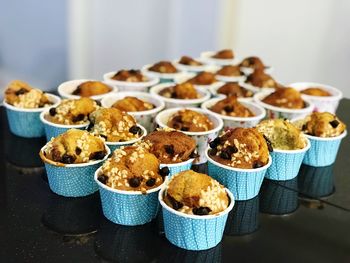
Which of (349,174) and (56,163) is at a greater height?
(56,163)

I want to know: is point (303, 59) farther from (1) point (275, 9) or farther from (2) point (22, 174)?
(2) point (22, 174)

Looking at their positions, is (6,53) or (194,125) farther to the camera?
(6,53)

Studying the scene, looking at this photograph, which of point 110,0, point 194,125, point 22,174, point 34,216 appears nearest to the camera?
point 34,216

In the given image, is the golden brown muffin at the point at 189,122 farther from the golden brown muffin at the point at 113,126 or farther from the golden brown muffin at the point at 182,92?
the golden brown muffin at the point at 182,92

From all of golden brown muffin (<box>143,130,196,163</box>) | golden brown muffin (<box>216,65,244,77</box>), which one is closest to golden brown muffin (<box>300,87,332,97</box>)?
golden brown muffin (<box>216,65,244,77</box>)

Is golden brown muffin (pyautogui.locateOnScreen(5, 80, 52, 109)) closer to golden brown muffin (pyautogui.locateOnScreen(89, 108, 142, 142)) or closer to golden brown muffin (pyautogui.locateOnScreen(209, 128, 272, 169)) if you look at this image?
golden brown muffin (pyautogui.locateOnScreen(89, 108, 142, 142))

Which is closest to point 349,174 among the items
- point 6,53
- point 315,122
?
point 315,122

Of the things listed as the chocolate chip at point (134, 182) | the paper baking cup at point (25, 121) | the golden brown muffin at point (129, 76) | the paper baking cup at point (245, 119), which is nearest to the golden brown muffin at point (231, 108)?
the paper baking cup at point (245, 119)
